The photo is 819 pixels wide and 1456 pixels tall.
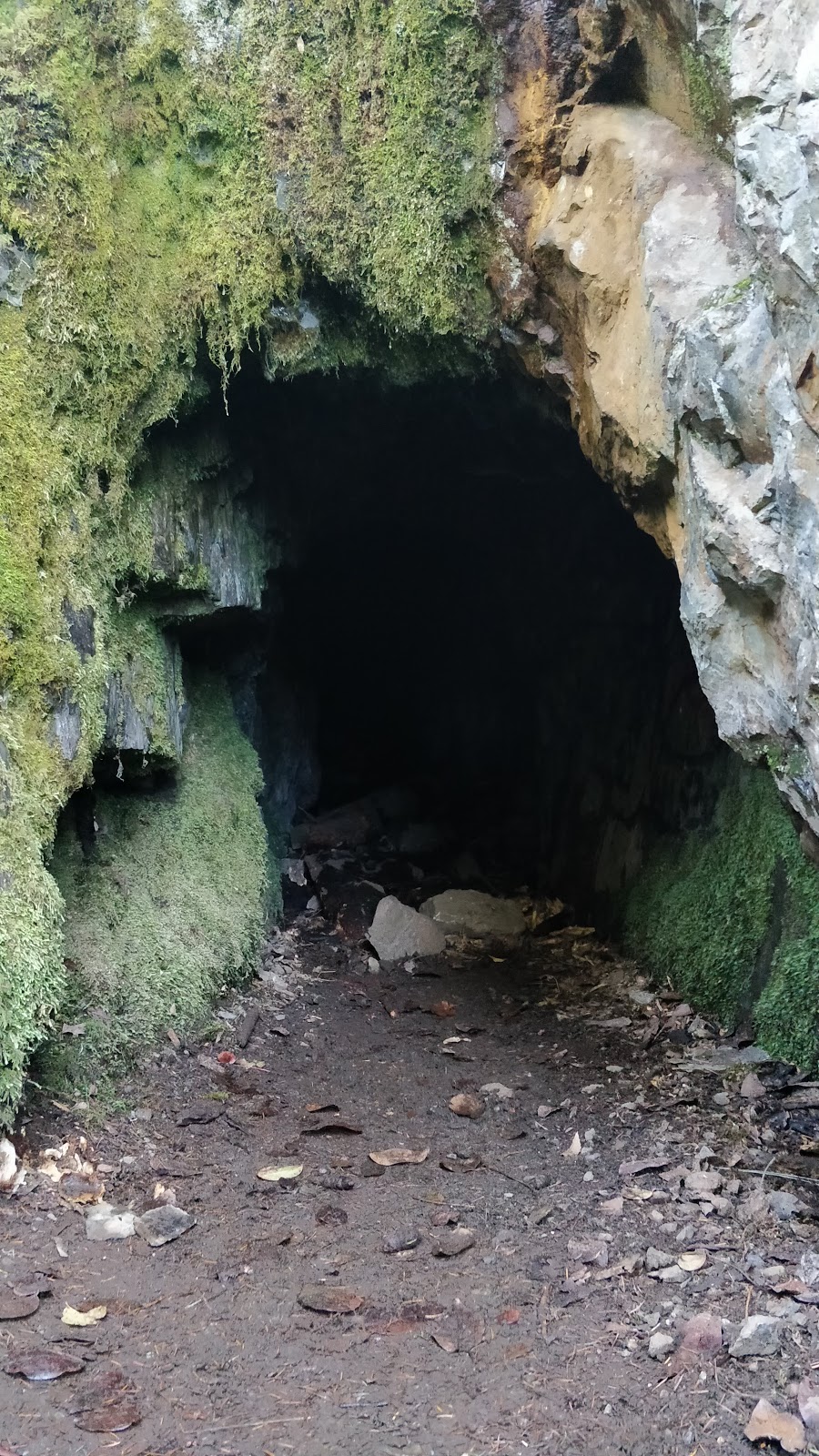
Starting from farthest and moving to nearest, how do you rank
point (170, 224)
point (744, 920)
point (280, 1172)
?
point (744, 920)
point (170, 224)
point (280, 1172)

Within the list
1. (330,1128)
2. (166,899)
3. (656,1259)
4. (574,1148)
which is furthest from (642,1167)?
(166,899)

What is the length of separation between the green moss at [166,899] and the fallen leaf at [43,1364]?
1268 mm

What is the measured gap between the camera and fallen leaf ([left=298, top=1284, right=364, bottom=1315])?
2652 millimetres

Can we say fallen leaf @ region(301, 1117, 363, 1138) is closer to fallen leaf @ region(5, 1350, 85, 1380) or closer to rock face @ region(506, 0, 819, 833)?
fallen leaf @ region(5, 1350, 85, 1380)

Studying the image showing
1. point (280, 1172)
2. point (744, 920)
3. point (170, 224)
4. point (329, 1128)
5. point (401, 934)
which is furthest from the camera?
point (401, 934)

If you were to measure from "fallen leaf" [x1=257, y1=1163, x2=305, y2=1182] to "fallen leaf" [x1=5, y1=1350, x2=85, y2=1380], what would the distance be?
41.4 inches

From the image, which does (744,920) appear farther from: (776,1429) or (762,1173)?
(776,1429)

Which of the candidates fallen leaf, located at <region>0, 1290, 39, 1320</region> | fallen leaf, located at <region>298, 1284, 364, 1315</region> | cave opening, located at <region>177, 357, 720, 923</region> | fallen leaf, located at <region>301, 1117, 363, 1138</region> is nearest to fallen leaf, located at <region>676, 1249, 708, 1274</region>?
fallen leaf, located at <region>298, 1284, 364, 1315</region>

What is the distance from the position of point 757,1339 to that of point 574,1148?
1.28 m

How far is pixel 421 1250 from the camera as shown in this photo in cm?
297

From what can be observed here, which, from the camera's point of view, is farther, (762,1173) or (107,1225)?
(762,1173)

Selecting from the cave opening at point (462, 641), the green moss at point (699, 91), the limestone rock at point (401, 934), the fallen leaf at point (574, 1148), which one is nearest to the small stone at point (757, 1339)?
the fallen leaf at point (574, 1148)

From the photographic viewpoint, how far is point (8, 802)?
11.3 ft

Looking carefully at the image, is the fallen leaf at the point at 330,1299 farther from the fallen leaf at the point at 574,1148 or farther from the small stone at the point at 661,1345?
the fallen leaf at the point at 574,1148
